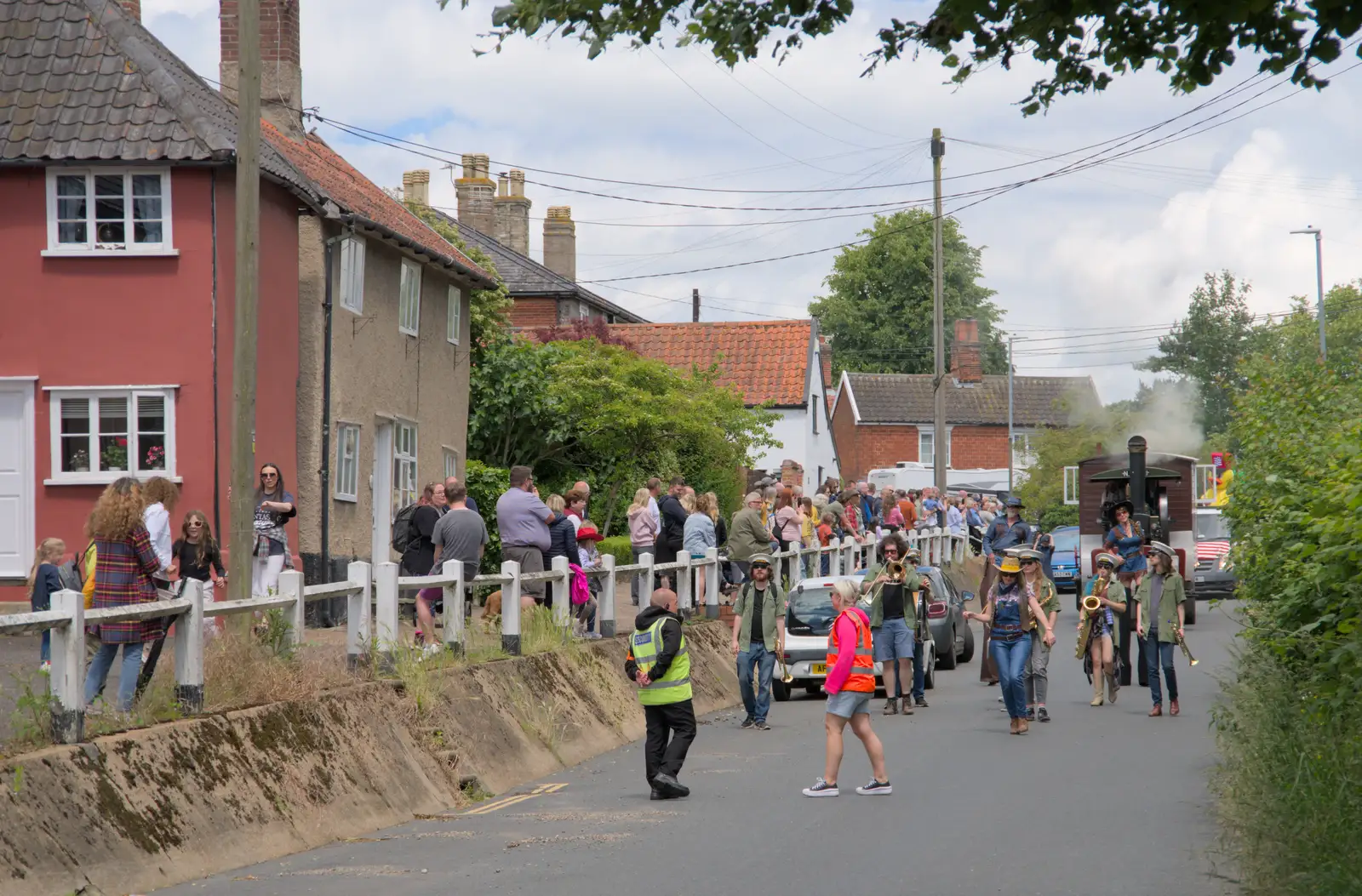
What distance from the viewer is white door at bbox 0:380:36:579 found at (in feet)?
66.8

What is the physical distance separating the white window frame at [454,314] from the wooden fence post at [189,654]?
20406mm

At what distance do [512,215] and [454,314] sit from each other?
78.8ft

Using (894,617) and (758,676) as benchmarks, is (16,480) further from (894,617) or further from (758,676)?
(894,617)

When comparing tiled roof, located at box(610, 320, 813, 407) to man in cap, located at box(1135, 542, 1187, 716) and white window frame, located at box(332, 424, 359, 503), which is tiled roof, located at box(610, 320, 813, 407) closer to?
white window frame, located at box(332, 424, 359, 503)

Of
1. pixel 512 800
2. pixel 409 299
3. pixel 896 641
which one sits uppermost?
pixel 409 299

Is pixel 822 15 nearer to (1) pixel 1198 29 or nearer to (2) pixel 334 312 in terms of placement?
(1) pixel 1198 29

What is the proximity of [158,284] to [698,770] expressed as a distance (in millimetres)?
10599

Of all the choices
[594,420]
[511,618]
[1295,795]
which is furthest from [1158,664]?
[594,420]

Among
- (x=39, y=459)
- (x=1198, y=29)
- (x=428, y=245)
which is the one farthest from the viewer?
(x=428, y=245)

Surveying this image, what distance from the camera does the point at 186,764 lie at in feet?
31.9

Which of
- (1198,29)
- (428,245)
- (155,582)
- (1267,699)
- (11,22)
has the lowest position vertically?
(1267,699)

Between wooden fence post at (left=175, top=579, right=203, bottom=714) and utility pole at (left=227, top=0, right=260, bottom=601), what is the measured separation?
286 cm

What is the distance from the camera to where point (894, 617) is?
60.1ft

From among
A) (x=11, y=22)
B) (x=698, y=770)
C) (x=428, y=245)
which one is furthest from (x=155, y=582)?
(x=428, y=245)
